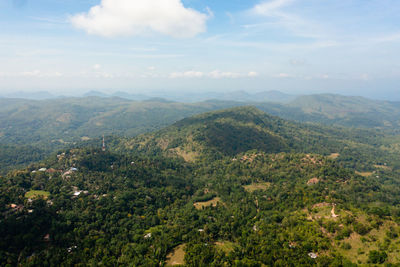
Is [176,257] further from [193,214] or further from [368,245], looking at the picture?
[368,245]

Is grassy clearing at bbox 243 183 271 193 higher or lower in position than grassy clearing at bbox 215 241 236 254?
lower

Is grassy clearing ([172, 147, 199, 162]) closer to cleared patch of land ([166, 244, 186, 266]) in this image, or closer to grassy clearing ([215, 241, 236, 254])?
grassy clearing ([215, 241, 236, 254])

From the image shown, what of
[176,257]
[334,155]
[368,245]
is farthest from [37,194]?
[334,155]

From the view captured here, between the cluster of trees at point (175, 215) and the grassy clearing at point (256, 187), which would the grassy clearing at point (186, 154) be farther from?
the grassy clearing at point (256, 187)

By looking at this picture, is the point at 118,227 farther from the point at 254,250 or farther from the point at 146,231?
the point at 254,250

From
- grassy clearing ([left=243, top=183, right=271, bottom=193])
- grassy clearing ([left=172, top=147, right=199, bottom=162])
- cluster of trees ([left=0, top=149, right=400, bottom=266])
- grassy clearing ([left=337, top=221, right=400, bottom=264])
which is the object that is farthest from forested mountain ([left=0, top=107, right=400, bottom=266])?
grassy clearing ([left=172, top=147, right=199, bottom=162])

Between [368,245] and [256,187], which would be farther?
[256,187]
